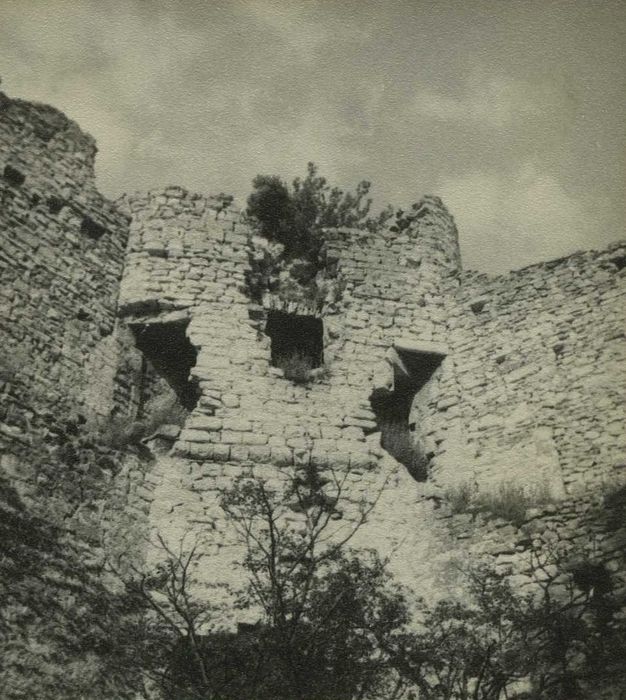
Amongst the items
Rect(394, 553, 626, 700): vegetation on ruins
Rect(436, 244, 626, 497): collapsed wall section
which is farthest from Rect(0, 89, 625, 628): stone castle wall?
Rect(394, 553, 626, 700): vegetation on ruins

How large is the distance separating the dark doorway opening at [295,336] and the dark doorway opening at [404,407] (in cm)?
104

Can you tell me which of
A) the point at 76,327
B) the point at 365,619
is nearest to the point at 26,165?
the point at 76,327

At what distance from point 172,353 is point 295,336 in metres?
1.81

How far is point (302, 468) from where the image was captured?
824 centimetres

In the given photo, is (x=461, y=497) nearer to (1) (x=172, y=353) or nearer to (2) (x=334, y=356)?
(2) (x=334, y=356)

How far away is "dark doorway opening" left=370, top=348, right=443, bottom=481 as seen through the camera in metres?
9.37

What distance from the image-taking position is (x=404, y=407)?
10.3 metres

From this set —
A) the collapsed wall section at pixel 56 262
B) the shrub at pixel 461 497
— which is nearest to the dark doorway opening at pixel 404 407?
the shrub at pixel 461 497

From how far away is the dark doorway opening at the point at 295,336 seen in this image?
10.3 m

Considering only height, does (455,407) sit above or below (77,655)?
above

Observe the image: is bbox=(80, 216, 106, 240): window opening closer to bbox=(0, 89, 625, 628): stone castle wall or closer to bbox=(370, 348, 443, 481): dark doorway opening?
bbox=(0, 89, 625, 628): stone castle wall

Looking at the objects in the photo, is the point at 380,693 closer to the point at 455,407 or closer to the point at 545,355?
the point at 455,407

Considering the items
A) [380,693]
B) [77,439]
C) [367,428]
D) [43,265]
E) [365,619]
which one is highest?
[43,265]

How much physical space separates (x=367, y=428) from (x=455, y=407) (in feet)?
4.24
